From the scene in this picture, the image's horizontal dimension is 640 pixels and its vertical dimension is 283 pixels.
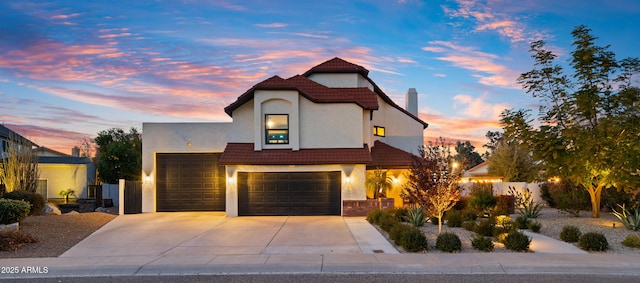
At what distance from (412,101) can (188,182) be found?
15.5 metres

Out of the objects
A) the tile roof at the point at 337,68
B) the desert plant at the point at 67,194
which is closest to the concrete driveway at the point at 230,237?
the tile roof at the point at 337,68

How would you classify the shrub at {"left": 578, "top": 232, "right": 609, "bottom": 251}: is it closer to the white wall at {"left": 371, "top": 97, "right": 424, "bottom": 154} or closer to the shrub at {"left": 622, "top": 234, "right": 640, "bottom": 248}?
the shrub at {"left": 622, "top": 234, "right": 640, "bottom": 248}

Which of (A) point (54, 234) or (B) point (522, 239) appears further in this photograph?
(A) point (54, 234)

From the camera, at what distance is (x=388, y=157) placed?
25594 mm

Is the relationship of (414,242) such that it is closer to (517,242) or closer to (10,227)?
(517,242)

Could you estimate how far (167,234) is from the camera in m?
17.1

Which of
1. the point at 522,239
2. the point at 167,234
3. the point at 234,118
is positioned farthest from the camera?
the point at 234,118

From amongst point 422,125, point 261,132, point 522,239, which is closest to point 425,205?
point 522,239

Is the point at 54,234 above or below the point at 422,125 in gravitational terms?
below

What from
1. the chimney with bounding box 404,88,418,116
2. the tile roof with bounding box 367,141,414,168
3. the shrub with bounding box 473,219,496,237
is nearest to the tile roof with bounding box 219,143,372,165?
the tile roof with bounding box 367,141,414,168

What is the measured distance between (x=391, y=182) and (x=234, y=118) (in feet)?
28.0

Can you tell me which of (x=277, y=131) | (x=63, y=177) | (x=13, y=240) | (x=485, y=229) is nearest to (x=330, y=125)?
(x=277, y=131)

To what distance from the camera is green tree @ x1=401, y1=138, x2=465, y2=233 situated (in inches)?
596

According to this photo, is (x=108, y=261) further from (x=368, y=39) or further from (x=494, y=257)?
(x=368, y=39)
